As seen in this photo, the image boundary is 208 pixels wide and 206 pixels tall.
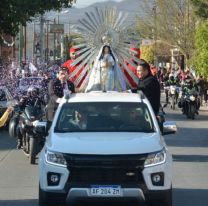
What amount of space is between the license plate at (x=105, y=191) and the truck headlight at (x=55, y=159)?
47 centimetres

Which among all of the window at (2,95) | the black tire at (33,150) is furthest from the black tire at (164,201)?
the window at (2,95)

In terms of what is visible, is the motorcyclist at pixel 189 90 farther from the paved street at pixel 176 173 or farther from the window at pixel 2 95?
the window at pixel 2 95

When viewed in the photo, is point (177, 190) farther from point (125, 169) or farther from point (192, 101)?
point (192, 101)

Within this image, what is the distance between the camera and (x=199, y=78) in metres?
35.0

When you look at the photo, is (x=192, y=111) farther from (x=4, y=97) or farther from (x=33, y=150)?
(x=33, y=150)

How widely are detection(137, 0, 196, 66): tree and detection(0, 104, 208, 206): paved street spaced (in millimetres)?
34553

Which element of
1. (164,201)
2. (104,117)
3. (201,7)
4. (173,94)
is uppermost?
(201,7)

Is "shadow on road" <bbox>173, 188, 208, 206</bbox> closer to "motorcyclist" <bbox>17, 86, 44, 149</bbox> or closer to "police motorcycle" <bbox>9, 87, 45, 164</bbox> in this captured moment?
"police motorcycle" <bbox>9, 87, 45, 164</bbox>

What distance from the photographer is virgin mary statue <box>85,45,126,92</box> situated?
17.9m

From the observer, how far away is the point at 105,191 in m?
8.66

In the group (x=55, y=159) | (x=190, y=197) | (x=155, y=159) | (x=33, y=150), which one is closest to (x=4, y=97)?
(x=33, y=150)

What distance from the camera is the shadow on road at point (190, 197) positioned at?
10.1 meters

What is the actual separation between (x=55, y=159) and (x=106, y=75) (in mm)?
9303

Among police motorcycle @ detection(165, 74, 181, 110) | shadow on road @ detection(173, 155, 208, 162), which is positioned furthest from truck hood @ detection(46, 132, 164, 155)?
police motorcycle @ detection(165, 74, 181, 110)
